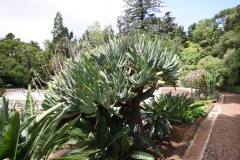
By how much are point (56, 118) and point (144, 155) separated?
76.7 inches

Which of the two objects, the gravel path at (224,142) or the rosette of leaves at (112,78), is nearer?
the rosette of leaves at (112,78)

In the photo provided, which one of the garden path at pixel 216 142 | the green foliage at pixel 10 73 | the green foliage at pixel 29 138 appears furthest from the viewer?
the green foliage at pixel 10 73

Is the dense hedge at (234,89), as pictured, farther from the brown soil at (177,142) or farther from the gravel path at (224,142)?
the brown soil at (177,142)

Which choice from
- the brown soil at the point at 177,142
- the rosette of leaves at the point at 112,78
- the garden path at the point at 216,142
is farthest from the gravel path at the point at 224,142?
the rosette of leaves at the point at 112,78

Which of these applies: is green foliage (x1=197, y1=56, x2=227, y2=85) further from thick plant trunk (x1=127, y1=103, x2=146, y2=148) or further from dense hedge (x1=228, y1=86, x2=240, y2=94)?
thick plant trunk (x1=127, y1=103, x2=146, y2=148)

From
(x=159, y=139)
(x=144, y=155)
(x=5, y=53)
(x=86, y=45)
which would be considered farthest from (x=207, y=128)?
(x=5, y=53)

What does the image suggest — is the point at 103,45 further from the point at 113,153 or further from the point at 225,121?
the point at 225,121

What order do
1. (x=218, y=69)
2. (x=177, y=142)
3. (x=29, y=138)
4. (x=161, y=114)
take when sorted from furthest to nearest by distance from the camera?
1. (x=218, y=69)
2. (x=161, y=114)
3. (x=177, y=142)
4. (x=29, y=138)

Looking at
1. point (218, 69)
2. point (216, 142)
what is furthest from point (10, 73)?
point (216, 142)

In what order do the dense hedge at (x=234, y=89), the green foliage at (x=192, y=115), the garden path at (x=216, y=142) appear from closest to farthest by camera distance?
the garden path at (x=216, y=142) → the green foliage at (x=192, y=115) → the dense hedge at (x=234, y=89)

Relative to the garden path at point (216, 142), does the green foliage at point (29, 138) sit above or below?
above

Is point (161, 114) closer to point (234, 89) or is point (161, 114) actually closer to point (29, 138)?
point (29, 138)

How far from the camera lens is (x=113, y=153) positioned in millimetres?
3012

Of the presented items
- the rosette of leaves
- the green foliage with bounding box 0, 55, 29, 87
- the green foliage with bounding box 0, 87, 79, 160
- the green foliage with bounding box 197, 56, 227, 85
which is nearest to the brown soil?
the rosette of leaves
